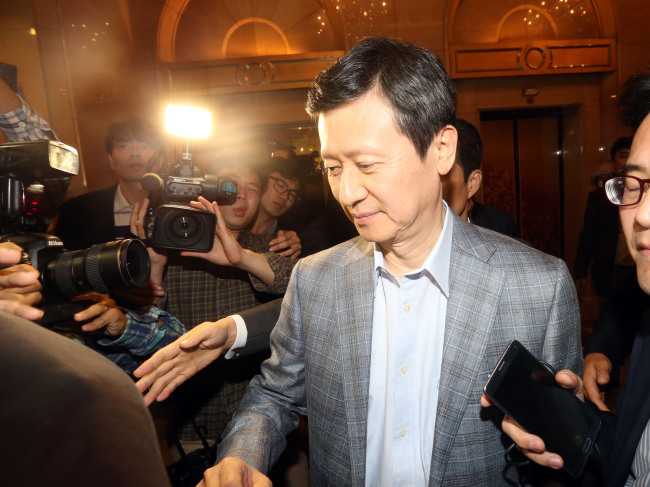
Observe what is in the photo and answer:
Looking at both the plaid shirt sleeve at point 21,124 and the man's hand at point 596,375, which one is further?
the plaid shirt sleeve at point 21,124

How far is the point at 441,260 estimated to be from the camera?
1.29 meters

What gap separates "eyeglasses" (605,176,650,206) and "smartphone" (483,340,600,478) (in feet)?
1.51

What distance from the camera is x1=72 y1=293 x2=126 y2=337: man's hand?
1482 mm

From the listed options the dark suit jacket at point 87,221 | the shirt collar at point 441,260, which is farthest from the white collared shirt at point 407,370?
the dark suit jacket at point 87,221

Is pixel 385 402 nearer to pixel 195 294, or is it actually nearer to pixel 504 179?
pixel 195 294

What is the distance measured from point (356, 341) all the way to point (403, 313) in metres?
0.16

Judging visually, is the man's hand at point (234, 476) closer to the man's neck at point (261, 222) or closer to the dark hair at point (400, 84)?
the dark hair at point (400, 84)

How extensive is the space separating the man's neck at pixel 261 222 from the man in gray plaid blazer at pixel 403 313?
4.87 feet

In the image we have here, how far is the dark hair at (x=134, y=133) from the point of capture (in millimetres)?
3059

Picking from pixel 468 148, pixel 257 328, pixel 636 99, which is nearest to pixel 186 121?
pixel 257 328

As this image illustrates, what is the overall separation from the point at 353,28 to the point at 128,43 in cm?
321

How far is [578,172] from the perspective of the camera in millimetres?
6836

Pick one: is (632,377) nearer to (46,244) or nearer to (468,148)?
(468,148)

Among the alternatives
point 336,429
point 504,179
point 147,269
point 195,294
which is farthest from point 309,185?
point 504,179
